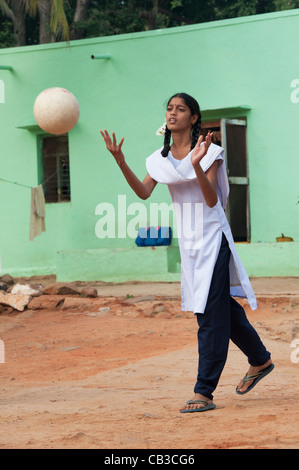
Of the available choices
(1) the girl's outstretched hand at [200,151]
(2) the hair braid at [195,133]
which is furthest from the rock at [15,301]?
(1) the girl's outstretched hand at [200,151]

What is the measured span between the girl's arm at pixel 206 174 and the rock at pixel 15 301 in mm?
5568

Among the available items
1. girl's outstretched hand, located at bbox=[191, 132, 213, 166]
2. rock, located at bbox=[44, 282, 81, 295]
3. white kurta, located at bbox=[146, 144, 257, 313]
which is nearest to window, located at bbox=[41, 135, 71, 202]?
rock, located at bbox=[44, 282, 81, 295]

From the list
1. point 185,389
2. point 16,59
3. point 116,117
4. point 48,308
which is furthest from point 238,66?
point 185,389

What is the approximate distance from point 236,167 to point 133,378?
6.54 metres

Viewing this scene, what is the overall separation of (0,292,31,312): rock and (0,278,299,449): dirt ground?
132 millimetres

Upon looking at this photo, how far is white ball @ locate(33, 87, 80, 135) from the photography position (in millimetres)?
10922

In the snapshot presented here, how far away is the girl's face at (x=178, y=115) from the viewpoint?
439 centimetres

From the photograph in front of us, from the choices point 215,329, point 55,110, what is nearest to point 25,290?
point 55,110

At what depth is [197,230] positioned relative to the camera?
4289 mm

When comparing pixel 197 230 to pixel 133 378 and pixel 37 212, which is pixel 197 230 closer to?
pixel 133 378

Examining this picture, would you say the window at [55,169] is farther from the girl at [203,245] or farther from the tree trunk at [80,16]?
the girl at [203,245]

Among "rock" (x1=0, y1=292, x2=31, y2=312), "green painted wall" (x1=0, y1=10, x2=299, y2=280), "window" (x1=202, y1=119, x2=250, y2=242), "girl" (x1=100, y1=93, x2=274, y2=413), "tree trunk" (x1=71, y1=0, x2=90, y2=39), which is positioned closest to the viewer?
"girl" (x1=100, y1=93, x2=274, y2=413)

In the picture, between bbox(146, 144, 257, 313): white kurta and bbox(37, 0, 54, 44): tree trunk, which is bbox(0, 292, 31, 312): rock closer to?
bbox(146, 144, 257, 313): white kurta

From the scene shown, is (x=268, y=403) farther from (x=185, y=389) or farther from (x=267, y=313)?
(x=267, y=313)
